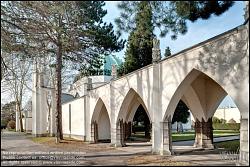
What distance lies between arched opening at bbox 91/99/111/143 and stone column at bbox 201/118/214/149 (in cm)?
853

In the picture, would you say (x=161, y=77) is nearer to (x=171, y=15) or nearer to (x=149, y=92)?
(x=149, y=92)

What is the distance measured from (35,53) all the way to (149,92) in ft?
21.4

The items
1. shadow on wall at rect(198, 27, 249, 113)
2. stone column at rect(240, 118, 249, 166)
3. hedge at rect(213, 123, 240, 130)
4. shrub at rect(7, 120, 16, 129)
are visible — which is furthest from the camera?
shrub at rect(7, 120, 16, 129)

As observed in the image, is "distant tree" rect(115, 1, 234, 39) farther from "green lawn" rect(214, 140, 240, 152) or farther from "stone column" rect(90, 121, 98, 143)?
"stone column" rect(90, 121, 98, 143)

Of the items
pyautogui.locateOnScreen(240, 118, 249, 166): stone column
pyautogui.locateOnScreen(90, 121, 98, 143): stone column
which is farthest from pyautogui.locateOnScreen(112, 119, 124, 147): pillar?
pyautogui.locateOnScreen(240, 118, 249, 166): stone column

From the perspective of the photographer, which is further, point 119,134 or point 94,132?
point 94,132

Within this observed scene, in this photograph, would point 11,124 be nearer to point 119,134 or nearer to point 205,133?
point 119,134

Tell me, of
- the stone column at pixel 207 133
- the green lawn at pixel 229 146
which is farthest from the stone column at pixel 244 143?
the stone column at pixel 207 133

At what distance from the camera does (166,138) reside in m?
16.5

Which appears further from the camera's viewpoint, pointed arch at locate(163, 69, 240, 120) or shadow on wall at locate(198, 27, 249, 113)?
pointed arch at locate(163, 69, 240, 120)

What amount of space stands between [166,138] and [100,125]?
35.4 feet

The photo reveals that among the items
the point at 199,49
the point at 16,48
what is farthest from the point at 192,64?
the point at 16,48

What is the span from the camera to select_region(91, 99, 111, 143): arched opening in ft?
84.8

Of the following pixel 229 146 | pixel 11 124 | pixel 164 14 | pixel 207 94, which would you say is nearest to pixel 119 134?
pixel 207 94
